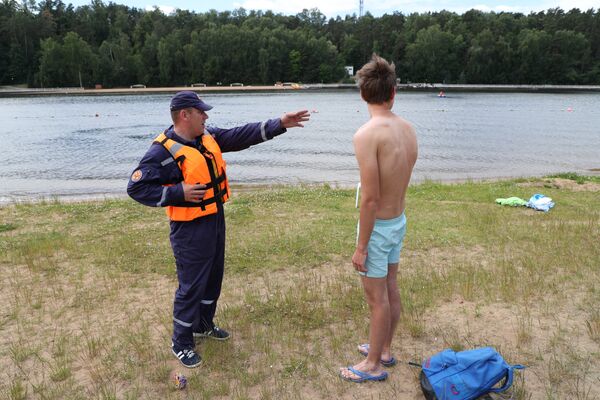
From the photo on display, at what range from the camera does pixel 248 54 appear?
132000mm

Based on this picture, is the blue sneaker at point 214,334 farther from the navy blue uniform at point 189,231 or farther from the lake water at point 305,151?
the lake water at point 305,151

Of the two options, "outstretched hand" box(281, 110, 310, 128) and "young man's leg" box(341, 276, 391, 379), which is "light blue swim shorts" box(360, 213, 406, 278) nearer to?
"young man's leg" box(341, 276, 391, 379)

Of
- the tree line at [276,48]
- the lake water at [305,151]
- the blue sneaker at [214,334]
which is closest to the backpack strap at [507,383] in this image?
the blue sneaker at [214,334]

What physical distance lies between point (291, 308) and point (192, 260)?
150 centimetres

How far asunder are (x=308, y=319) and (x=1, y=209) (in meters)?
10.2

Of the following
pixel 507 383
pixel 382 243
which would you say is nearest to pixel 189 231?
pixel 382 243

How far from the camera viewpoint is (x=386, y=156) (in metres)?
3.37

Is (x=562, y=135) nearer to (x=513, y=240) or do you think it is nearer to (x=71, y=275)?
(x=513, y=240)

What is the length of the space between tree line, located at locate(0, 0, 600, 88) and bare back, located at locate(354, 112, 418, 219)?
401ft

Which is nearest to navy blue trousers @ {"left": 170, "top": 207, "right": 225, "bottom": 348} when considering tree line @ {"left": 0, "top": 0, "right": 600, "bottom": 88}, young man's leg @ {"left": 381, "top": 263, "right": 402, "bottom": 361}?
young man's leg @ {"left": 381, "top": 263, "right": 402, "bottom": 361}

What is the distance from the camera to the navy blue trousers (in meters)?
4.02

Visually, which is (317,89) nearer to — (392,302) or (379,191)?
(392,302)

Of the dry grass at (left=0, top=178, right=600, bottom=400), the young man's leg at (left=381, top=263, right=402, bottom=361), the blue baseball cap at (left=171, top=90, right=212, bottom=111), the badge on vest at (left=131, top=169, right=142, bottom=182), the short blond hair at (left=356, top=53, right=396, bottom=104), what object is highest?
the short blond hair at (left=356, top=53, right=396, bottom=104)

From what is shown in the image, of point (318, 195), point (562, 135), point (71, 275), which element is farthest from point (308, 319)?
point (562, 135)
